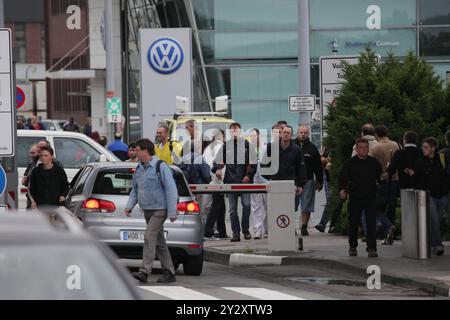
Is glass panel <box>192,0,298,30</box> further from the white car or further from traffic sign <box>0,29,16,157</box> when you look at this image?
traffic sign <box>0,29,16,157</box>

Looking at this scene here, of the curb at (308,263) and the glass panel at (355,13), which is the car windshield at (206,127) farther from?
the glass panel at (355,13)

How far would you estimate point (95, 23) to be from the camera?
5622cm

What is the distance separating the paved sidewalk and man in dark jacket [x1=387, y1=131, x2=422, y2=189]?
1.02 m

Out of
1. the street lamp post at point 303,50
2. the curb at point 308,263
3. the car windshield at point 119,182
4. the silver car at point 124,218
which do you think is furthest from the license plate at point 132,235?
the street lamp post at point 303,50

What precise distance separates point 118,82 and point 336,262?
35.5 meters

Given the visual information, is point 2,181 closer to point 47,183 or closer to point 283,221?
point 47,183

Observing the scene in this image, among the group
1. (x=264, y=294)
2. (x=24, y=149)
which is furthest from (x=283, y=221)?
(x=24, y=149)

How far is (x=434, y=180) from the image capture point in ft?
58.1

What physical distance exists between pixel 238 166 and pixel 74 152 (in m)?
3.37

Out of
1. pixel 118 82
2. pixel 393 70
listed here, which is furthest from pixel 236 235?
pixel 118 82

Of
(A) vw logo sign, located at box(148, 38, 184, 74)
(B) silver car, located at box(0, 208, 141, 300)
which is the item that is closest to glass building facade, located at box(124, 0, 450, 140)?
(A) vw logo sign, located at box(148, 38, 184, 74)

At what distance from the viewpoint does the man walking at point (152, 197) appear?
1460 centimetres

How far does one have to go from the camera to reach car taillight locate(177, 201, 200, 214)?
15.9 metres

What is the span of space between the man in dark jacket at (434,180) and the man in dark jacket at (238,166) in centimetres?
411
